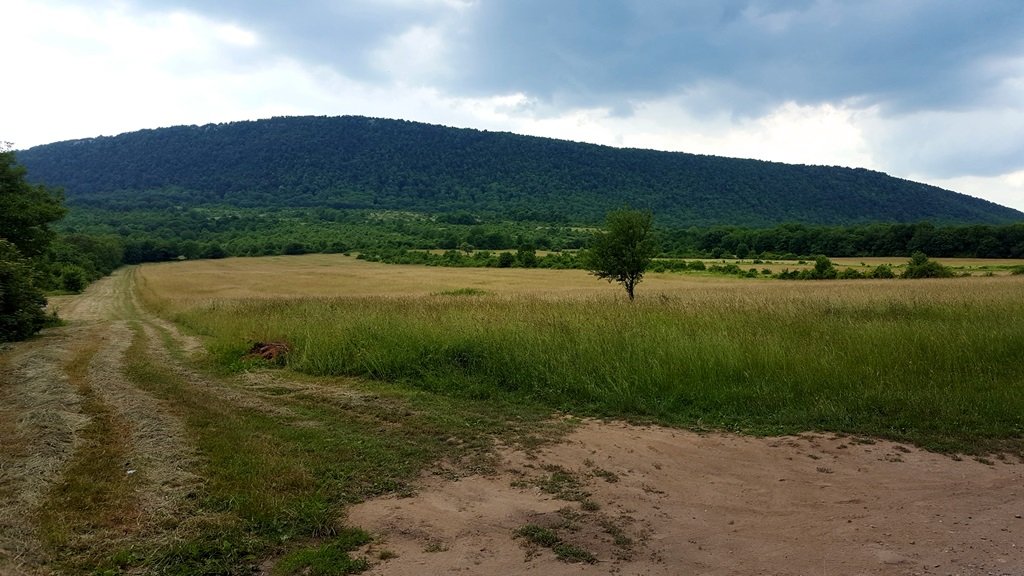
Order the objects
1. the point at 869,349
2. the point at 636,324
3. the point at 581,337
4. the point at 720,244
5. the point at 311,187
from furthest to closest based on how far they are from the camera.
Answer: the point at 311,187 < the point at 720,244 < the point at 636,324 < the point at 581,337 < the point at 869,349

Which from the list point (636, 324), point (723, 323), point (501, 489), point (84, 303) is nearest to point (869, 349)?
point (723, 323)

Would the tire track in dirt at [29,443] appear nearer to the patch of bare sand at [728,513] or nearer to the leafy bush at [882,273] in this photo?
the patch of bare sand at [728,513]

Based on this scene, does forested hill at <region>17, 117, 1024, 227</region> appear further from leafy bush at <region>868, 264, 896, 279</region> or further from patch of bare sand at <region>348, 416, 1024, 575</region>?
patch of bare sand at <region>348, 416, 1024, 575</region>

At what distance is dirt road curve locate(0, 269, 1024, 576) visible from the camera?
404 centimetres

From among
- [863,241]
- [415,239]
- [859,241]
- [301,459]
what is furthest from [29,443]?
[415,239]

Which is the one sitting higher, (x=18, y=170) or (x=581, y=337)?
(x=18, y=170)

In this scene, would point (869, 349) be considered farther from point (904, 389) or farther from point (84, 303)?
point (84, 303)

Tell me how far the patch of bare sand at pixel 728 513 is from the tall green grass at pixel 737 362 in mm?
1049

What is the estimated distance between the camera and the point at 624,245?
27.9 m

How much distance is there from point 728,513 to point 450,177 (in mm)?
178554

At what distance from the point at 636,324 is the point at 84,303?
44260 millimetres

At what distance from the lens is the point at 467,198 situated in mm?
173375

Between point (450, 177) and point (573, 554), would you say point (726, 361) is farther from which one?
point (450, 177)

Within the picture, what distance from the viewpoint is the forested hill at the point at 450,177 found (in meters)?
154
